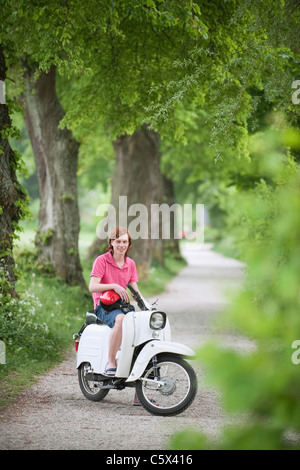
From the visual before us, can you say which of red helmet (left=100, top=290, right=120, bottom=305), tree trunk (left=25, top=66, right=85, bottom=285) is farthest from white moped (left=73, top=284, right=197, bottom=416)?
tree trunk (left=25, top=66, right=85, bottom=285)

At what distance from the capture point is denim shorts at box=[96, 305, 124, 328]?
7.12 meters

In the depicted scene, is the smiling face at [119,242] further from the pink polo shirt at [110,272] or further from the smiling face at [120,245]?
the pink polo shirt at [110,272]

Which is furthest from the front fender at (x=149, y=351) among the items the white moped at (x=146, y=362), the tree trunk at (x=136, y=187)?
the tree trunk at (x=136, y=187)

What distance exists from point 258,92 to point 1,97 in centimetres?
519

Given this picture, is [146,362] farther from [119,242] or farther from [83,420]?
[119,242]

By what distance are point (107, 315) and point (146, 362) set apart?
2.80 feet

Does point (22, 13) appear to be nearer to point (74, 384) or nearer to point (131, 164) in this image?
point (74, 384)

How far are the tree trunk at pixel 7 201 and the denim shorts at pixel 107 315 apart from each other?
281 centimetres

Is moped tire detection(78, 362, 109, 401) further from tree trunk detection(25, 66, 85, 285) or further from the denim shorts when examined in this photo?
tree trunk detection(25, 66, 85, 285)

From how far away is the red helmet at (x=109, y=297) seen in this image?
279 inches

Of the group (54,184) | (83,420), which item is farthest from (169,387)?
(54,184)

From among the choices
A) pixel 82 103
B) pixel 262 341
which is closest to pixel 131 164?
pixel 82 103

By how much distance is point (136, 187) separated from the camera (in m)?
21.2

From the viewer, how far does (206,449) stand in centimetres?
257
